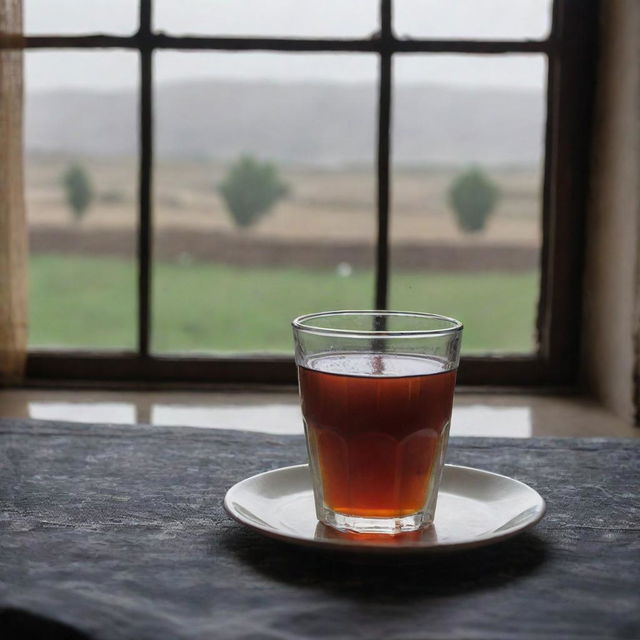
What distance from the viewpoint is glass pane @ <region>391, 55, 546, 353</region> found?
1936 centimetres

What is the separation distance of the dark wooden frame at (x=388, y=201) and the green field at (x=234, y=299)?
1698 cm

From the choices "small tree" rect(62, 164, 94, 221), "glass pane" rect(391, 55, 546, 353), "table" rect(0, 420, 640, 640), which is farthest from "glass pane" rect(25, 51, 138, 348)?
"table" rect(0, 420, 640, 640)

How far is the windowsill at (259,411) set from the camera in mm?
1246

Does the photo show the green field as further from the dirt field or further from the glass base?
the glass base

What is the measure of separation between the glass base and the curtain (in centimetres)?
100

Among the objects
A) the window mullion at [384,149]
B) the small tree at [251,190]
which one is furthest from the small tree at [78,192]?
the window mullion at [384,149]

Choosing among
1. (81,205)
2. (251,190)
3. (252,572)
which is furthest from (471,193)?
(252,572)

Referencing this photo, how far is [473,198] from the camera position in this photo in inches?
803

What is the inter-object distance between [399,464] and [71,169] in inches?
800

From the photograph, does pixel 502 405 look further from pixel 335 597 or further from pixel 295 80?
pixel 295 80

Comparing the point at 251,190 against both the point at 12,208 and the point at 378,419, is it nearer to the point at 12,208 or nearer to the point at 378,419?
the point at 12,208

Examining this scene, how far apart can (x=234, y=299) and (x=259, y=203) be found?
2187 mm

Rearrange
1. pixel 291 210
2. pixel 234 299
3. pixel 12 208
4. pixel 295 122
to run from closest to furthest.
Answer: pixel 12 208
pixel 234 299
pixel 291 210
pixel 295 122

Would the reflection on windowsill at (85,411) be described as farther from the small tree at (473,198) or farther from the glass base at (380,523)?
the small tree at (473,198)
